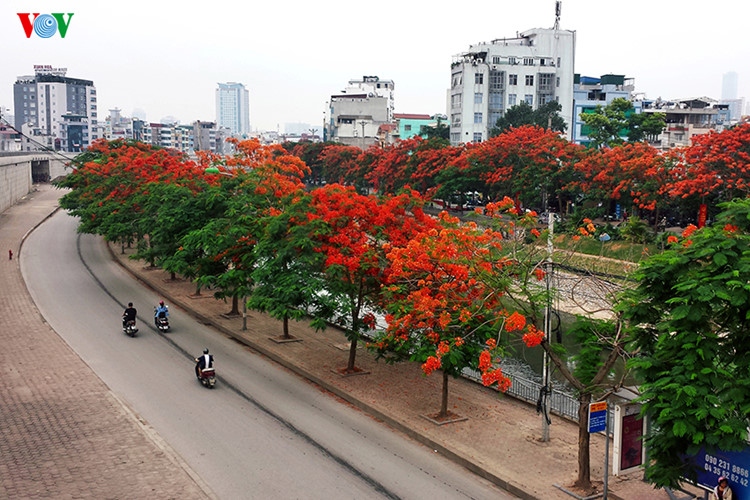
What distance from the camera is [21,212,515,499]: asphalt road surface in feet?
52.9

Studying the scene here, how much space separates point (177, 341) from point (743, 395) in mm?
21575

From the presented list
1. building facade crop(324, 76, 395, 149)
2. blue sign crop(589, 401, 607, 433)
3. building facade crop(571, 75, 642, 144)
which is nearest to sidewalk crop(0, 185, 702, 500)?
blue sign crop(589, 401, 607, 433)

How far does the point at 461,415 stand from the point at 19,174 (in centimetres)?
8022

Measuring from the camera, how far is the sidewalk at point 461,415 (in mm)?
16359

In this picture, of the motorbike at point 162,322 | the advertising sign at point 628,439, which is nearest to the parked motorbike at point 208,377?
the motorbike at point 162,322

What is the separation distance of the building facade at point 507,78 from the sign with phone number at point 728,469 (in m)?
80.3

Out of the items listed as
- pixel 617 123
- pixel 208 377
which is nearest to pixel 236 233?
pixel 208 377

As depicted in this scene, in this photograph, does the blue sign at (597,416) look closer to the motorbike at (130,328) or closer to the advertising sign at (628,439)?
the advertising sign at (628,439)

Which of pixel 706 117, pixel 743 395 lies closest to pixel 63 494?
pixel 743 395

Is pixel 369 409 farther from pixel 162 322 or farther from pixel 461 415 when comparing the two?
pixel 162 322

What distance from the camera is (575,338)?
1677 centimetres

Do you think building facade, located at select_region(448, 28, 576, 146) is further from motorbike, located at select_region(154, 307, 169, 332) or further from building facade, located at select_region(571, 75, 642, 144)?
motorbike, located at select_region(154, 307, 169, 332)

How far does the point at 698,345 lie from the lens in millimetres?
12477

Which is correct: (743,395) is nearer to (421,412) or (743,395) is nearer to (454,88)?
(421,412)
